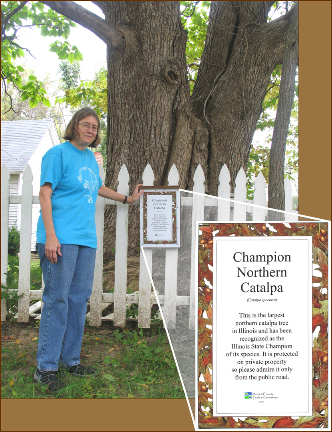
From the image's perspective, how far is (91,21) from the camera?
145 inches

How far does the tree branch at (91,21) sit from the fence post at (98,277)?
5.37 ft

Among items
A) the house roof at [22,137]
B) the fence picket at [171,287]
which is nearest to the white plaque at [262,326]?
the fence picket at [171,287]

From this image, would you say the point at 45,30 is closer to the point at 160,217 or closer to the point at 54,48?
the point at 54,48

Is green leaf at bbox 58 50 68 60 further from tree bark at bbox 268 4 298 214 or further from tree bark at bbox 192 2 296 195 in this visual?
tree bark at bbox 268 4 298 214

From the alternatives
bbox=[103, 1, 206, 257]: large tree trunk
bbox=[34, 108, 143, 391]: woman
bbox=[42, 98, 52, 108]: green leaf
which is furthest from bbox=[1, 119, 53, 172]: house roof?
bbox=[34, 108, 143, 391]: woman

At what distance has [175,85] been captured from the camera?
13.6 feet

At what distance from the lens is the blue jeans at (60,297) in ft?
8.73

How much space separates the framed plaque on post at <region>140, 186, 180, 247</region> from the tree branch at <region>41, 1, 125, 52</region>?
1.89 meters

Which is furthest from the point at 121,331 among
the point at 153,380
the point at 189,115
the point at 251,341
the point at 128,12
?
the point at 128,12

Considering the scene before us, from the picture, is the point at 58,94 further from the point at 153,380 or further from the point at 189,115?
the point at 153,380

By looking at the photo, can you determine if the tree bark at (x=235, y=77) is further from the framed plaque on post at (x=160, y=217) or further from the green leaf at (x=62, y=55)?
the framed plaque on post at (x=160, y=217)

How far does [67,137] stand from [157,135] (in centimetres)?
157

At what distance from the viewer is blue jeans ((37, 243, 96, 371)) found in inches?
105

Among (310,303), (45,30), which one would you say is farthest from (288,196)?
(45,30)
